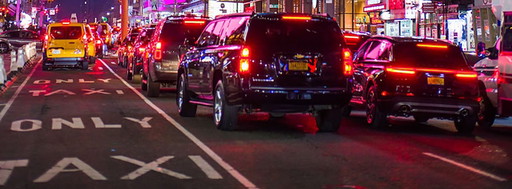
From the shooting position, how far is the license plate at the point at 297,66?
1202 centimetres

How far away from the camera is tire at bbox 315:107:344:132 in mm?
12732

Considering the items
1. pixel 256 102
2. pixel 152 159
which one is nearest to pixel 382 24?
pixel 256 102

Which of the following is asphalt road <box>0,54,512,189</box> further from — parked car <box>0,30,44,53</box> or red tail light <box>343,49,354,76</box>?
parked car <box>0,30,44,53</box>

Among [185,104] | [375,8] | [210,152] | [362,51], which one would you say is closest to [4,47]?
[375,8]

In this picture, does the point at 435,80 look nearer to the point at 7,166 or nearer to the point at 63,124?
the point at 63,124

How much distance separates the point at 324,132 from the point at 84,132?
3712 mm

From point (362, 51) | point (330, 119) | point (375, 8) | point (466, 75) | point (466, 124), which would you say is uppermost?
point (375, 8)

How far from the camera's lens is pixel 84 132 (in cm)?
1237

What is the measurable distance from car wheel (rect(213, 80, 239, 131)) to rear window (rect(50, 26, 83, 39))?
2001cm

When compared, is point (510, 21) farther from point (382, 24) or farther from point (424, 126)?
point (382, 24)

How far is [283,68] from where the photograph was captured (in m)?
12.0

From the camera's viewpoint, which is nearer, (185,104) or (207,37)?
(207,37)

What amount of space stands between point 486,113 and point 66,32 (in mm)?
21290

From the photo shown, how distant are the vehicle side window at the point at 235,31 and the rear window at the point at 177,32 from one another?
5413mm
